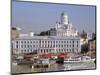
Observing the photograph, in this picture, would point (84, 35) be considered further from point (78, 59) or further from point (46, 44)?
point (46, 44)

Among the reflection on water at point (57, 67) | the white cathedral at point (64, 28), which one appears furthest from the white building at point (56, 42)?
the reflection on water at point (57, 67)

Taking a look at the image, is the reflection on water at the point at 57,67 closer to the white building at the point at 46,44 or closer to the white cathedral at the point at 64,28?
the white building at the point at 46,44

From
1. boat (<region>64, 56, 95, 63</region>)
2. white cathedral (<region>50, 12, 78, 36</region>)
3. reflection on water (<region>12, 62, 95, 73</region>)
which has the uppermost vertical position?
white cathedral (<region>50, 12, 78, 36</region>)

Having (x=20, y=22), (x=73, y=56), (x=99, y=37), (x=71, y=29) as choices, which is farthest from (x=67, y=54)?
(x=20, y=22)

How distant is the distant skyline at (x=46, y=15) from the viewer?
7.70 ft

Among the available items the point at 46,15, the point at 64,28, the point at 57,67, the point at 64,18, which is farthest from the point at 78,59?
the point at 46,15

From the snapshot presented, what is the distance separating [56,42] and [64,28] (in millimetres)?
184

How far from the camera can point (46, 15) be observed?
2451 millimetres

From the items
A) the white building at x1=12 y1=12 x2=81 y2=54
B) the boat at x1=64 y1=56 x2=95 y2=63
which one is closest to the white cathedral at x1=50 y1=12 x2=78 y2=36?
the white building at x1=12 y1=12 x2=81 y2=54

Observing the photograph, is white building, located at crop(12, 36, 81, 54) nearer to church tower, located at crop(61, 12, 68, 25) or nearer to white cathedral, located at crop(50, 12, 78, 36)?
white cathedral, located at crop(50, 12, 78, 36)

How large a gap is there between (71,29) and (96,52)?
1.40ft

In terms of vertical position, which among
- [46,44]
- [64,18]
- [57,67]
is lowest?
[57,67]

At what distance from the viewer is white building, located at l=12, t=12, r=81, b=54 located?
2.35m

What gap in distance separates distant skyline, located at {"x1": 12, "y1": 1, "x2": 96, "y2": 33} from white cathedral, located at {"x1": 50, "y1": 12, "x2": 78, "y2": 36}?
0.14 feet
